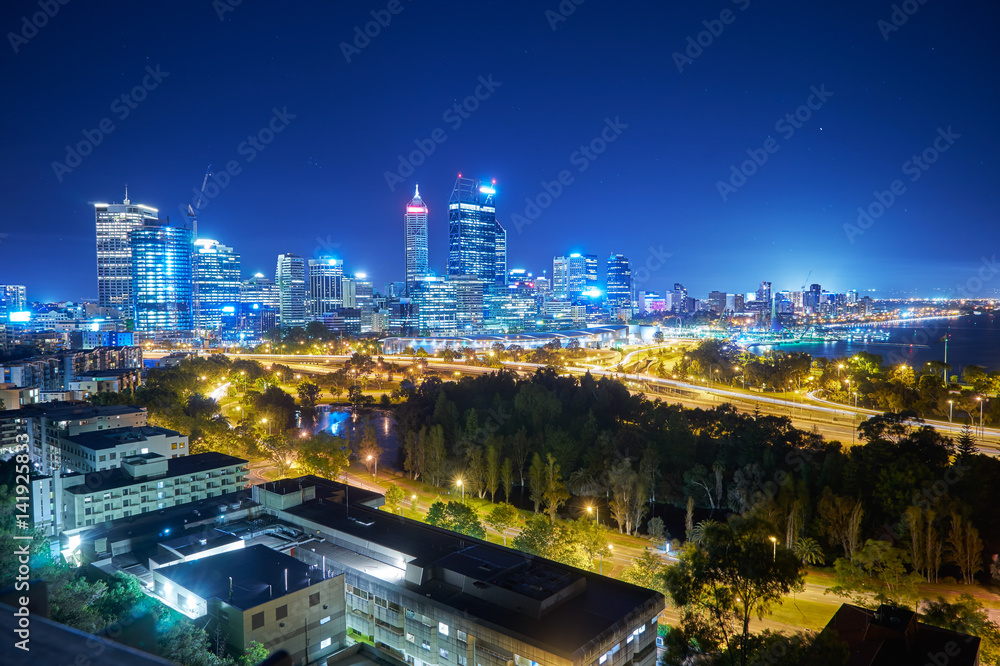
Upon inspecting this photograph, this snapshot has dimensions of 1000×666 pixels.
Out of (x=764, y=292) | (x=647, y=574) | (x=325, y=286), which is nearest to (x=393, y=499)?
(x=647, y=574)

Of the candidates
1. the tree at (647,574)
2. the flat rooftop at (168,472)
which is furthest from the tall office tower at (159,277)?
the tree at (647,574)

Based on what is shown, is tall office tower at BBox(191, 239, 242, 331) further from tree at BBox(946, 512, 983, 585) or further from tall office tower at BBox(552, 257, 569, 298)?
tree at BBox(946, 512, 983, 585)

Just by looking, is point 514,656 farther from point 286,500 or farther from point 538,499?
point 538,499

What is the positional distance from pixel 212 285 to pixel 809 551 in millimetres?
65266

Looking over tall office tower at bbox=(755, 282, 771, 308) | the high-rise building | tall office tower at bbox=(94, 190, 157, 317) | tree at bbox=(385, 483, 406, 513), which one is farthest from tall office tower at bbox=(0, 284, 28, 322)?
tall office tower at bbox=(755, 282, 771, 308)

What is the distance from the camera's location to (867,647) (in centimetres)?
611

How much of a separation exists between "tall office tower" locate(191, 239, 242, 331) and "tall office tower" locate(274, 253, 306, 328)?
775cm

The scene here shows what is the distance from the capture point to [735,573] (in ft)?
18.1

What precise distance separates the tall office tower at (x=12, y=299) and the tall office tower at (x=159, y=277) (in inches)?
491

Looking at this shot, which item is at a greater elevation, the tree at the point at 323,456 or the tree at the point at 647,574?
the tree at the point at 323,456

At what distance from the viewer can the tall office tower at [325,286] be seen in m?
74.4

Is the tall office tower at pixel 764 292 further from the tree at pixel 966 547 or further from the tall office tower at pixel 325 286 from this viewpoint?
the tree at pixel 966 547

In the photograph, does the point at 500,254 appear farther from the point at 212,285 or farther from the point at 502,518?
the point at 502,518

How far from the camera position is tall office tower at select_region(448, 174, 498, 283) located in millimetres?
66938
